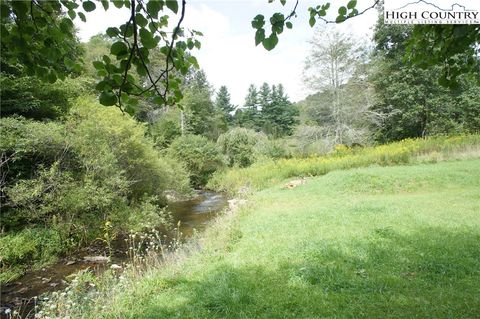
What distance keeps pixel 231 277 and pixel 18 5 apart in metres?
4.14

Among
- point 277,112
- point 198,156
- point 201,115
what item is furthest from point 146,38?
point 277,112

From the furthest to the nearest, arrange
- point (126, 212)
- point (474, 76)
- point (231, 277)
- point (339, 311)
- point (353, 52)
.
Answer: point (353, 52)
point (126, 212)
point (231, 277)
point (339, 311)
point (474, 76)

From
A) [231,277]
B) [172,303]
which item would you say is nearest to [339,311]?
[231,277]

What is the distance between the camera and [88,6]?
5.86 feet

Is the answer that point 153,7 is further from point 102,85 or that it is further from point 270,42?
point 270,42

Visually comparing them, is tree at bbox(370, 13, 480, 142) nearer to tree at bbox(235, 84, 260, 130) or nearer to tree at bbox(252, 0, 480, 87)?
tree at bbox(252, 0, 480, 87)

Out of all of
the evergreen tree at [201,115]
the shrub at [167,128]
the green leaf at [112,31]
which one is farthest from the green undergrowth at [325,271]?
the evergreen tree at [201,115]

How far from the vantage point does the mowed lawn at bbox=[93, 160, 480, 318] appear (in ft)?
12.4

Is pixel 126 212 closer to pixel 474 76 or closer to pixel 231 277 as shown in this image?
pixel 231 277

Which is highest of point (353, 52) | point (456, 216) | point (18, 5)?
point (353, 52)

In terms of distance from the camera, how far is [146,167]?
43.2 feet

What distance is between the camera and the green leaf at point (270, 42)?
6.41 ft

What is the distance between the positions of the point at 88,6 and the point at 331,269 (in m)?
4.33

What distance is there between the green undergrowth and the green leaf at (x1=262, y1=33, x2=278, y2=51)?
9.69ft
